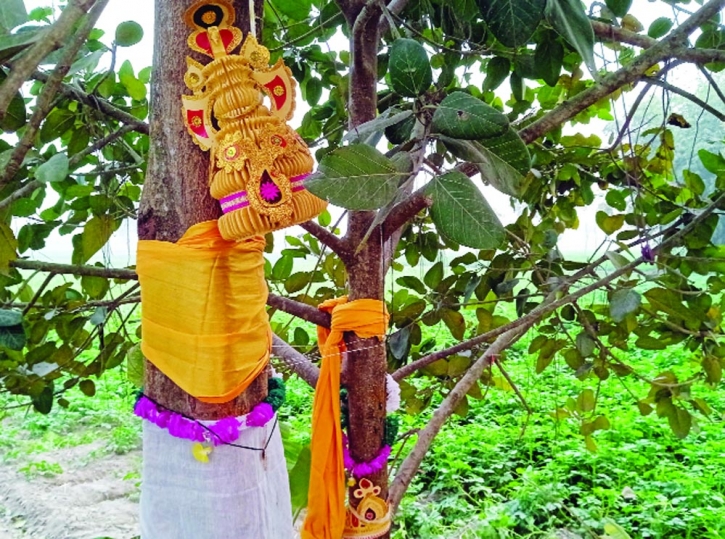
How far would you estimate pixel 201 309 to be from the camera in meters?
0.49

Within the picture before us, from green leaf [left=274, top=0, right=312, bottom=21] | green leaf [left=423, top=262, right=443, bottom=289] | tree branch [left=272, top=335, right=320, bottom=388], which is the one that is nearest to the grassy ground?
green leaf [left=423, top=262, right=443, bottom=289]

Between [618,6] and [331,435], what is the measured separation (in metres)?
0.55

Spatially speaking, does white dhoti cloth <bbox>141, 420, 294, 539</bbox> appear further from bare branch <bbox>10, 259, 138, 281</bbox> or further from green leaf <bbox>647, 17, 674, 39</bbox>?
green leaf <bbox>647, 17, 674, 39</bbox>

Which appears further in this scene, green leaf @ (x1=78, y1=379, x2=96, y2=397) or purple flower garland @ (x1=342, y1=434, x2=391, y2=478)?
green leaf @ (x1=78, y1=379, x2=96, y2=397)

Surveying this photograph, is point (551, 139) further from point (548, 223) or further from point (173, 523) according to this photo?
point (173, 523)

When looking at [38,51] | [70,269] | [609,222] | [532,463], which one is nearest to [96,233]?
[70,269]

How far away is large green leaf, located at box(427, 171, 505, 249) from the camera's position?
1.25 feet

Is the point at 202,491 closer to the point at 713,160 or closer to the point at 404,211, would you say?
the point at 404,211

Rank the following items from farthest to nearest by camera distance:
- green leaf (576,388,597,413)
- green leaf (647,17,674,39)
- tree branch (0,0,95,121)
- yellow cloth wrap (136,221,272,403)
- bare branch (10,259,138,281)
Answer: green leaf (576,388,597,413)
green leaf (647,17,674,39)
bare branch (10,259,138,281)
yellow cloth wrap (136,221,272,403)
tree branch (0,0,95,121)

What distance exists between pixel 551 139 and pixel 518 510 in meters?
1.58

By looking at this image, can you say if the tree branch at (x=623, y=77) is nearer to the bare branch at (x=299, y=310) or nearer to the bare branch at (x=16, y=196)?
the bare branch at (x=299, y=310)

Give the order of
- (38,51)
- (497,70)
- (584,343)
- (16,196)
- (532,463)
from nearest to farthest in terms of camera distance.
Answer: (38,51)
(16,196)
(497,70)
(584,343)
(532,463)

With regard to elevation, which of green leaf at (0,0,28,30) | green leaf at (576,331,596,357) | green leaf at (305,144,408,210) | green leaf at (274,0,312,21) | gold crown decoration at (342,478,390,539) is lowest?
gold crown decoration at (342,478,390,539)

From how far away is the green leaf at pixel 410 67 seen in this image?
0.42 meters
